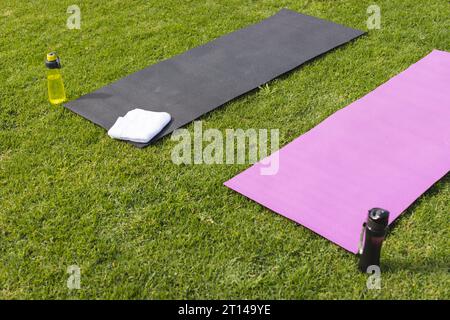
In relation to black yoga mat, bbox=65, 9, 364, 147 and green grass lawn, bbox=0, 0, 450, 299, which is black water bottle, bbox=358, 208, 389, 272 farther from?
black yoga mat, bbox=65, 9, 364, 147

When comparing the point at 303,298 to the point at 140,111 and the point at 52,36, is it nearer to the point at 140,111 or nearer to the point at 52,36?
the point at 140,111

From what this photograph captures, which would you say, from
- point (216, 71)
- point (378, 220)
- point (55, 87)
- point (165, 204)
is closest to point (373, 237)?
point (378, 220)

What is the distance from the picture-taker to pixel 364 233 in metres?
2.95

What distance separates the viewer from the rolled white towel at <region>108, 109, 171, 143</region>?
4.08 meters

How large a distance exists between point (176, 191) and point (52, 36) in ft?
9.34

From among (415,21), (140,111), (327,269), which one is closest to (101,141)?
(140,111)

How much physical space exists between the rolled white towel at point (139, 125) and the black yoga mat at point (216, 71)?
56 mm

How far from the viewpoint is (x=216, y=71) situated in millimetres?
5020

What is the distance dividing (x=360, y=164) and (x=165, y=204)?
1373mm

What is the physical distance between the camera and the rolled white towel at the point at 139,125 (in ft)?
13.4

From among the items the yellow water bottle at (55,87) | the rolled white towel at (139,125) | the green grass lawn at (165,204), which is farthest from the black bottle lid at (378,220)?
the yellow water bottle at (55,87)

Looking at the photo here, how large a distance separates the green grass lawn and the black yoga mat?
0.13 meters

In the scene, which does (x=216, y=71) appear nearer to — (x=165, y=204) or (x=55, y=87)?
(x=55, y=87)

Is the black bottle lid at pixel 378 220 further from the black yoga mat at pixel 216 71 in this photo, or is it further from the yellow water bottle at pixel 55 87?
the yellow water bottle at pixel 55 87
